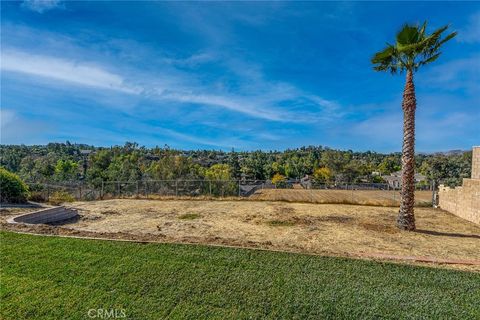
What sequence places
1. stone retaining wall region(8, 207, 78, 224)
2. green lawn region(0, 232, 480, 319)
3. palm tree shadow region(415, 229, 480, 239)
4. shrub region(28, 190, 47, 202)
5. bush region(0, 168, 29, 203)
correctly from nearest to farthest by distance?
green lawn region(0, 232, 480, 319), palm tree shadow region(415, 229, 480, 239), stone retaining wall region(8, 207, 78, 224), bush region(0, 168, 29, 203), shrub region(28, 190, 47, 202)

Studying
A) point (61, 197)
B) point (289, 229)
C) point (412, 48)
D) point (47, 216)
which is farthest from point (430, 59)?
point (61, 197)

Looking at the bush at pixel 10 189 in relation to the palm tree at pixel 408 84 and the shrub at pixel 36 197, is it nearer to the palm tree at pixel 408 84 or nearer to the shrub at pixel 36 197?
the shrub at pixel 36 197

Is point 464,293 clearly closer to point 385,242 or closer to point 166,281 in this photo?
point 385,242

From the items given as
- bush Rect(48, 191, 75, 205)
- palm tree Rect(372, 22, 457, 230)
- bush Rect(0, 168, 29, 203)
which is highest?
palm tree Rect(372, 22, 457, 230)

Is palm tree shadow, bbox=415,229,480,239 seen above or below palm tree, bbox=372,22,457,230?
below

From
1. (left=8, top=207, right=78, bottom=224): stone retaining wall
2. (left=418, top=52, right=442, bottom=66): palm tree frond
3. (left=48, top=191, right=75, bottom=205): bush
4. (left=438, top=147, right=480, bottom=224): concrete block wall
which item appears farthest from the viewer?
(left=48, top=191, right=75, bottom=205): bush

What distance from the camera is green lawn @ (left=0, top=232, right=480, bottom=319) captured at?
3.73 meters

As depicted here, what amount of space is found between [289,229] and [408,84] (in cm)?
607

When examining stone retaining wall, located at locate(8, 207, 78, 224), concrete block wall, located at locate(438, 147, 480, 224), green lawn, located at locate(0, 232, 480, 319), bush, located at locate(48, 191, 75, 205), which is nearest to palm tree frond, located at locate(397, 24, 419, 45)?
concrete block wall, located at locate(438, 147, 480, 224)

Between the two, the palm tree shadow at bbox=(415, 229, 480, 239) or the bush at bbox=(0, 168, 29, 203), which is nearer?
the palm tree shadow at bbox=(415, 229, 480, 239)

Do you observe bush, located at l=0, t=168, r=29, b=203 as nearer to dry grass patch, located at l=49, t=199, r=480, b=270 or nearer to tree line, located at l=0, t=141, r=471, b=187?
dry grass patch, located at l=49, t=199, r=480, b=270

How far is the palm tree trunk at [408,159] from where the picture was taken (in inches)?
348

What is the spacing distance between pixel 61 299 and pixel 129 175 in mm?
30441

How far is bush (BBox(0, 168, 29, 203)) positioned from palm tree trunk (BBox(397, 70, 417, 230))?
14692mm
